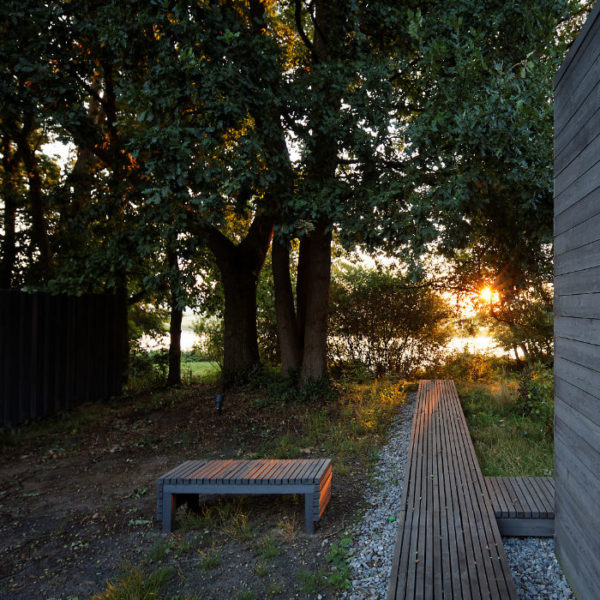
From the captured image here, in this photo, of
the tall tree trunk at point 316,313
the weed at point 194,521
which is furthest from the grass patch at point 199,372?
the weed at point 194,521

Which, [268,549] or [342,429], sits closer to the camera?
[268,549]

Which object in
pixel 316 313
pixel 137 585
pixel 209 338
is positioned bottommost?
pixel 137 585

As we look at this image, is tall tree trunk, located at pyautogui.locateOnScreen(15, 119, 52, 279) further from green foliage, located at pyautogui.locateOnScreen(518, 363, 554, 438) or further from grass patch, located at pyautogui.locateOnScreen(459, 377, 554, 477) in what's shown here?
green foliage, located at pyautogui.locateOnScreen(518, 363, 554, 438)

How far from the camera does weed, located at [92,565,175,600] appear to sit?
2.85 metres

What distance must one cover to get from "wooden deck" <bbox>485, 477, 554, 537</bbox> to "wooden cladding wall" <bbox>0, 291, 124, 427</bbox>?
648cm

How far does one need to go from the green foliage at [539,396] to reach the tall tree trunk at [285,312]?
366cm

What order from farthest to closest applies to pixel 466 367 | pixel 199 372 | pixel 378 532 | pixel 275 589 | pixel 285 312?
pixel 199 372 → pixel 466 367 → pixel 285 312 → pixel 378 532 → pixel 275 589

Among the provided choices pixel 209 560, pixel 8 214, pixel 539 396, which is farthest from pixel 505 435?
pixel 8 214

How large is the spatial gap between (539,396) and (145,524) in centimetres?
499

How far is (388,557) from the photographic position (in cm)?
318

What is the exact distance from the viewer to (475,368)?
10.7 m

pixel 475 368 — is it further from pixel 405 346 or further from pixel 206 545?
pixel 206 545

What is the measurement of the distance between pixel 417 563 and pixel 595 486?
3.41 feet

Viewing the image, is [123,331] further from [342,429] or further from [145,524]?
[145,524]
